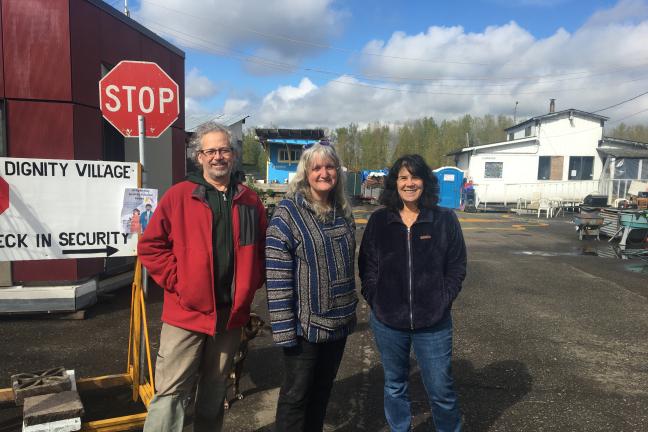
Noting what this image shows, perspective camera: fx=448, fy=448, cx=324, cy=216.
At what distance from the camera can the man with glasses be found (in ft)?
7.91

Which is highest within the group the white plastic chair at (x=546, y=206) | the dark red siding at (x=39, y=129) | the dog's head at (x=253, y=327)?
the dark red siding at (x=39, y=129)

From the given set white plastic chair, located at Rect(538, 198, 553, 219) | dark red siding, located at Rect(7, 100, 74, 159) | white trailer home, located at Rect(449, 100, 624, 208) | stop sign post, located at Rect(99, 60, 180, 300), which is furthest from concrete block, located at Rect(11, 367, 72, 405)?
white trailer home, located at Rect(449, 100, 624, 208)

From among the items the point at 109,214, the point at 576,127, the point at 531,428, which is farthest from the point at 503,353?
the point at 576,127

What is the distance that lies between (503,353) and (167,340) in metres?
3.66

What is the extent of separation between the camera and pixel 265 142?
2686 cm

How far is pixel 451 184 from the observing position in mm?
24984

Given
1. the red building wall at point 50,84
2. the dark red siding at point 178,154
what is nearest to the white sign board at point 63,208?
the red building wall at point 50,84

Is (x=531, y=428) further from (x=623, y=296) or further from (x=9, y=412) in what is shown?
(x=623, y=296)

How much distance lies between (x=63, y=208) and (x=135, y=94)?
4.54 feet

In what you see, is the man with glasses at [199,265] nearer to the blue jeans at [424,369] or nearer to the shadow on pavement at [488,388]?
the blue jeans at [424,369]

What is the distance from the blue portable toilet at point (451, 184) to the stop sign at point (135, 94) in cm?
2168

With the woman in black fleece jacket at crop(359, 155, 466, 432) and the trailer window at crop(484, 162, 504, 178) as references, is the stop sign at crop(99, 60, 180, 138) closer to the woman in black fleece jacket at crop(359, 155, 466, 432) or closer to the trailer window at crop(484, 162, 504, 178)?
the woman in black fleece jacket at crop(359, 155, 466, 432)

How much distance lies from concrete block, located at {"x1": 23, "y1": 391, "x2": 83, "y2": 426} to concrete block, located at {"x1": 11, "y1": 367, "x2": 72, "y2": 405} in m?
0.05

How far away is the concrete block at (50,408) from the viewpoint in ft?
9.12
